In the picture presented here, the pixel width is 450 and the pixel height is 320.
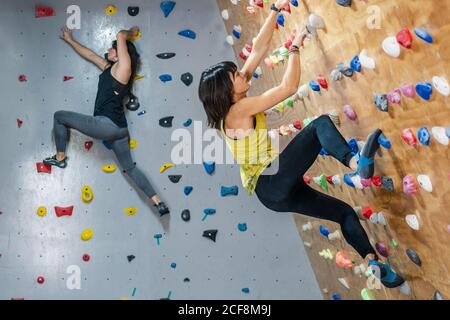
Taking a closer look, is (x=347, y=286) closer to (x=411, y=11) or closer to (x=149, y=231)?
(x=149, y=231)

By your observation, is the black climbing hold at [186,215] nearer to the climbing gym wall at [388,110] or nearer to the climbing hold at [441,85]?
the climbing gym wall at [388,110]

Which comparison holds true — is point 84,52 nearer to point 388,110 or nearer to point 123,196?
point 123,196

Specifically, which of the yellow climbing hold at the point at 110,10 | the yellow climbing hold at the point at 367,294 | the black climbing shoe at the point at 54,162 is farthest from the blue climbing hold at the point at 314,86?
the black climbing shoe at the point at 54,162

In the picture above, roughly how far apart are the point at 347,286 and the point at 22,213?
215cm

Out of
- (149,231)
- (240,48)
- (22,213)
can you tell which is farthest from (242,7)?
(22,213)

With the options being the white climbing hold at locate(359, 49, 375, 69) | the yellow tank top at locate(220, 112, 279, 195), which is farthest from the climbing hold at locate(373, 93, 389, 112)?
the yellow tank top at locate(220, 112, 279, 195)

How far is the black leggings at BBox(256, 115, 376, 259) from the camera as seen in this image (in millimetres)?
2439

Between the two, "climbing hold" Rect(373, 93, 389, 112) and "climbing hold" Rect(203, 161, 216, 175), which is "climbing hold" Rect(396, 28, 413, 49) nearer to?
"climbing hold" Rect(373, 93, 389, 112)

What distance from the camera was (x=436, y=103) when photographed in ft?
6.20

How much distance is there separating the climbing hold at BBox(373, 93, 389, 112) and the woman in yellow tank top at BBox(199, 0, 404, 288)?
0.52 feet

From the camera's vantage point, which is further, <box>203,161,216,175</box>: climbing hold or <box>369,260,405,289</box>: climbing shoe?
<box>203,161,216,175</box>: climbing hold

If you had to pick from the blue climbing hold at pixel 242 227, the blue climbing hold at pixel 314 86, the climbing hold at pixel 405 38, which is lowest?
the blue climbing hold at pixel 242 227

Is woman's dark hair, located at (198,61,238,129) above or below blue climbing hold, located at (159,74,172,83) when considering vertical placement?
above

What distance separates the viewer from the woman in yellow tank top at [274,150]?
245 cm
